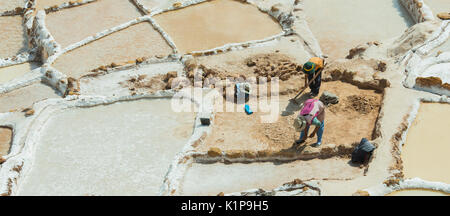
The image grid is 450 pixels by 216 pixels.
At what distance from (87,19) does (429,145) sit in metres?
17.5

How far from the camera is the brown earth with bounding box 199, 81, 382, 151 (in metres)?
13.2

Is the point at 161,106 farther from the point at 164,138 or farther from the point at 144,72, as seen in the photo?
the point at 144,72

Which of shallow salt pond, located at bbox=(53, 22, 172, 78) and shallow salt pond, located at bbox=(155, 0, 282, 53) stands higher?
A: shallow salt pond, located at bbox=(155, 0, 282, 53)

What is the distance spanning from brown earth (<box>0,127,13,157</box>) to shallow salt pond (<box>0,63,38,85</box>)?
634cm

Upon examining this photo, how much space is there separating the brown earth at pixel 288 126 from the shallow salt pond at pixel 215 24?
626 centimetres

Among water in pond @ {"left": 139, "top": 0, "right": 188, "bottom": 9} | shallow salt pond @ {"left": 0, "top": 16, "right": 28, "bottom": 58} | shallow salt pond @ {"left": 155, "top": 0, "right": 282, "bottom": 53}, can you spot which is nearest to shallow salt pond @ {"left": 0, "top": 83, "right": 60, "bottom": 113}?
shallow salt pond @ {"left": 0, "top": 16, "right": 28, "bottom": 58}

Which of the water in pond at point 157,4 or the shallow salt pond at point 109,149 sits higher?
the water in pond at point 157,4

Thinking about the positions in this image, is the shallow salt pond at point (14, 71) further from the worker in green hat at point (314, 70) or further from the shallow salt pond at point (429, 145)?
the shallow salt pond at point (429, 145)

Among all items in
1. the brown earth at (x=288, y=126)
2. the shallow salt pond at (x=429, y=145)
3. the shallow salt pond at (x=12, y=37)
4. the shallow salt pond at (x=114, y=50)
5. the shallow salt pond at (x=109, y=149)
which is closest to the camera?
the shallow salt pond at (x=429, y=145)

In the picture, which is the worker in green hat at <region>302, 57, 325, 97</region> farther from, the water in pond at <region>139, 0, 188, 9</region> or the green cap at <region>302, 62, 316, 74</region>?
the water in pond at <region>139, 0, 188, 9</region>

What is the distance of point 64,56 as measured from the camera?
20.1 meters

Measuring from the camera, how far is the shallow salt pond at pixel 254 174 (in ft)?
38.8

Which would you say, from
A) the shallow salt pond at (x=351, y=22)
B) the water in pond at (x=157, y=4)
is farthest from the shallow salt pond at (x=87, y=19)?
the shallow salt pond at (x=351, y=22)

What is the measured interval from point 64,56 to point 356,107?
12.7m
